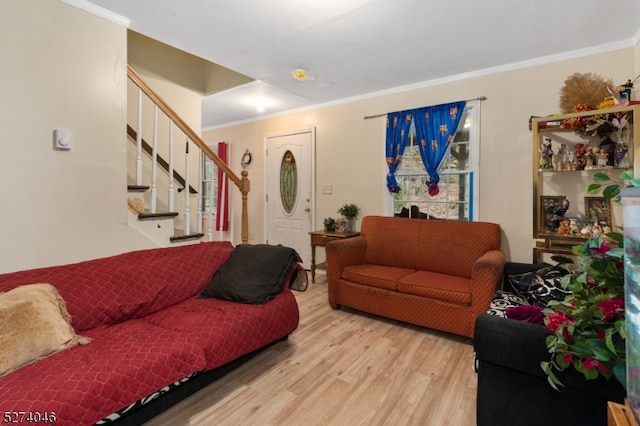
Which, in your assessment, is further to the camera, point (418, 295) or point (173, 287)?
point (418, 295)

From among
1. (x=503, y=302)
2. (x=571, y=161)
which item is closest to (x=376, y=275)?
(x=503, y=302)

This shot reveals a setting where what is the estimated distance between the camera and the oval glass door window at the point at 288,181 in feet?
15.7

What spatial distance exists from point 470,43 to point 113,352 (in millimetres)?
3352

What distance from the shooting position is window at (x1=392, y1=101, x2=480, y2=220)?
3.29 m

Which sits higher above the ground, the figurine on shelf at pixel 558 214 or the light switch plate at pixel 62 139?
the light switch plate at pixel 62 139

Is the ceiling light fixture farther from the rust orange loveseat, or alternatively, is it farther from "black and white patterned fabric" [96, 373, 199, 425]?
"black and white patterned fabric" [96, 373, 199, 425]

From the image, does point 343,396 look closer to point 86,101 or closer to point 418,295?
point 418,295

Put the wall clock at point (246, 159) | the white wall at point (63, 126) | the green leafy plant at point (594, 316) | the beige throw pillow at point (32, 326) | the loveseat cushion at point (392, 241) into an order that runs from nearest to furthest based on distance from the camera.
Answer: the green leafy plant at point (594, 316)
the beige throw pillow at point (32, 326)
the white wall at point (63, 126)
the loveseat cushion at point (392, 241)
the wall clock at point (246, 159)

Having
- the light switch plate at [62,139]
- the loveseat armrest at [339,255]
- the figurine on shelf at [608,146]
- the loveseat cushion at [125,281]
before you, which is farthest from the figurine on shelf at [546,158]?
the light switch plate at [62,139]

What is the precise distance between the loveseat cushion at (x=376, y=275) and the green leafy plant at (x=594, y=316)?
173cm

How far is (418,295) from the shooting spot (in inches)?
106

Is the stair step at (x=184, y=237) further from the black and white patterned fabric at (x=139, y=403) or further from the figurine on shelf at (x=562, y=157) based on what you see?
the figurine on shelf at (x=562, y=157)

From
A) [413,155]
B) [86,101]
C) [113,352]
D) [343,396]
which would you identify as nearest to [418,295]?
[343,396]

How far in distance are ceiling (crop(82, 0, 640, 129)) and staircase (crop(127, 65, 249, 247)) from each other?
671mm
